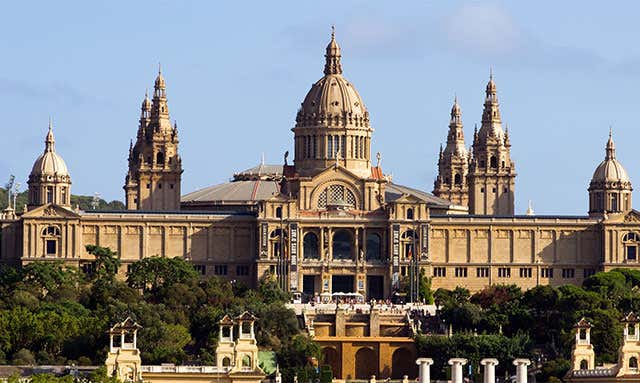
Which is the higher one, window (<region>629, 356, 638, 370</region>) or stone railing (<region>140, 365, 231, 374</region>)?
window (<region>629, 356, 638, 370</region>)

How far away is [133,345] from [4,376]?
7.42 meters

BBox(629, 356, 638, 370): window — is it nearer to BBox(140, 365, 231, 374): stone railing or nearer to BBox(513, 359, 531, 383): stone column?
BBox(513, 359, 531, 383): stone column

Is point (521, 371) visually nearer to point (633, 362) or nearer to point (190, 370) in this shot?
point (633, 362)

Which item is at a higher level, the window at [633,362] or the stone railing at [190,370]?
the window at [633,362]

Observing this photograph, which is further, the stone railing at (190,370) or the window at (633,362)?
the window at (633,362)

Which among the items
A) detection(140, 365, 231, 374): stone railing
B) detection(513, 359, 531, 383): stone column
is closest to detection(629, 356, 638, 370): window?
detection(513, 359, 531, 383): stone column

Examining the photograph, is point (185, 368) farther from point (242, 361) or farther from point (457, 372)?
point (457, 372)

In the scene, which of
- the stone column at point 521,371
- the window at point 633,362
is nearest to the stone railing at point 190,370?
the stone column at point 521,371

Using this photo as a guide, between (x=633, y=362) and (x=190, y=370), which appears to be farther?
(x=633, y=362)

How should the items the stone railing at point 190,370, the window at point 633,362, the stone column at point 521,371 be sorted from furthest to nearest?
the window at point 633,362
the stone column at point 521,371
the stone railing at point 190,370

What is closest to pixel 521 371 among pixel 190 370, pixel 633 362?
pixel 633 362

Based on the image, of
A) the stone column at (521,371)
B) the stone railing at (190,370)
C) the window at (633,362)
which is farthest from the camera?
the window at (633,362)

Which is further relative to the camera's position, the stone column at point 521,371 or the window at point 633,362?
the window at point 633,362

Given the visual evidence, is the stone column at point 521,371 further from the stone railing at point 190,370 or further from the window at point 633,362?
the stone railing at point 190,370
